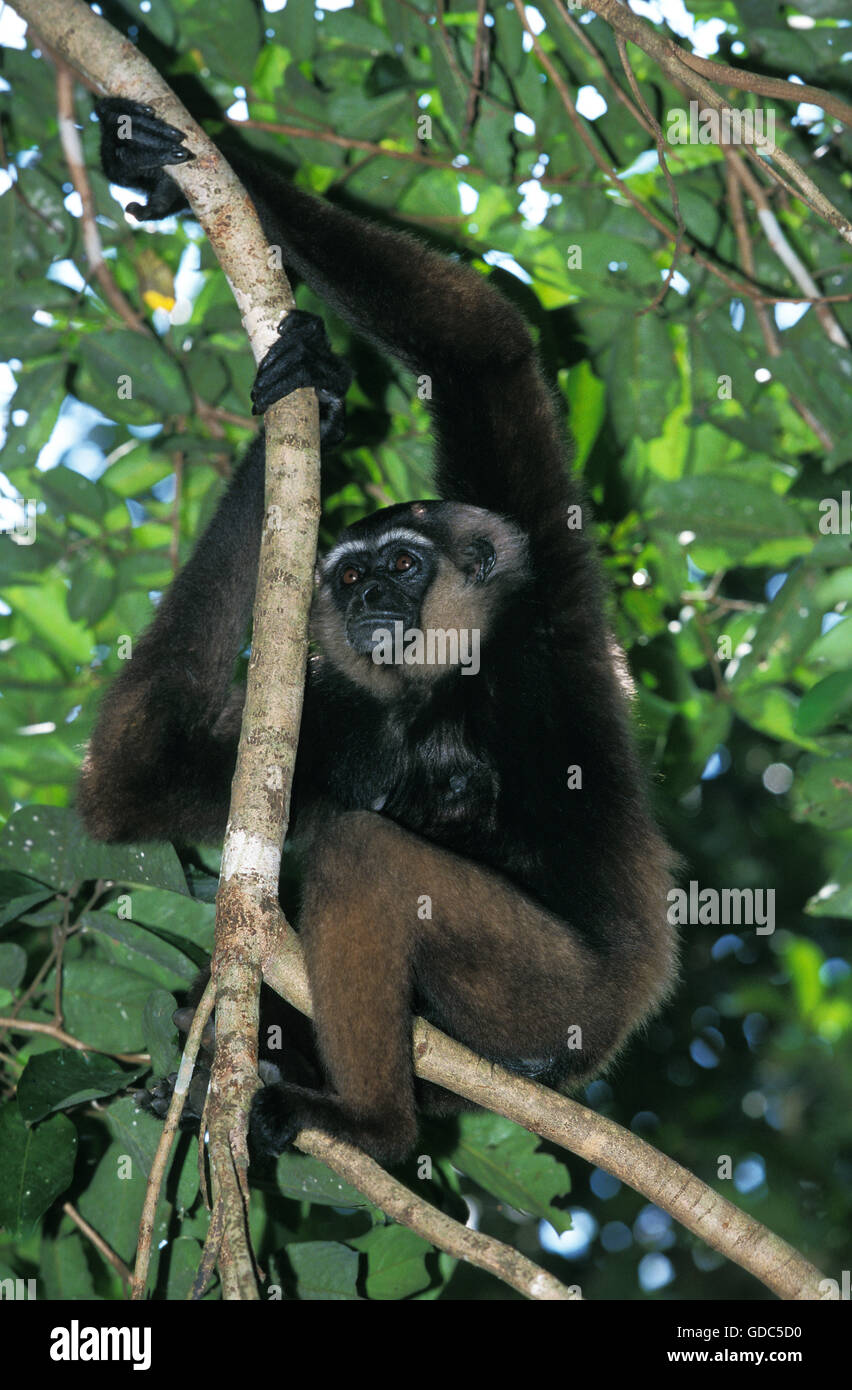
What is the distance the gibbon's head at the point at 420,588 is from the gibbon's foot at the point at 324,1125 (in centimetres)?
170

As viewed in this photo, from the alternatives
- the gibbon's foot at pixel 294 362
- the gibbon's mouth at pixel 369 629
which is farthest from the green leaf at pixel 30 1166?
the gibbon's foot at pixel 294 362

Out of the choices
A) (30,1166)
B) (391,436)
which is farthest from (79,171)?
(30,1166)

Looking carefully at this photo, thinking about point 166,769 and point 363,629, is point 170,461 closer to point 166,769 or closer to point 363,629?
point 363,629

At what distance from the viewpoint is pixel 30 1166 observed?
143 inches

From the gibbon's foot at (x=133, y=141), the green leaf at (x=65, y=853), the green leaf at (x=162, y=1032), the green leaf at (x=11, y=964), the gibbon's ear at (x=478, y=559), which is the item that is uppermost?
the gibbon's foot at (x=133, y=141)

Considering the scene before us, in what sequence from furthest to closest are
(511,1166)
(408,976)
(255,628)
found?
(511,1166)
(408,976)
(255,628)

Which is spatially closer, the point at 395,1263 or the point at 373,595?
the point at 395,1263

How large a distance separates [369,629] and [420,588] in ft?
1.04

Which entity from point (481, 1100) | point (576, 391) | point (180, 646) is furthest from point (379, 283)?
point (481, 1100)

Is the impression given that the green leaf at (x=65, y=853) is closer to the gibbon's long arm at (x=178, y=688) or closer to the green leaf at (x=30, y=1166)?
the gibbon's long arm at (x=178, y=688)

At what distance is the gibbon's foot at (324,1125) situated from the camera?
370cm

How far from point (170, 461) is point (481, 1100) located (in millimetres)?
3689

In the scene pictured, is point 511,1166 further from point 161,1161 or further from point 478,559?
point 478,559

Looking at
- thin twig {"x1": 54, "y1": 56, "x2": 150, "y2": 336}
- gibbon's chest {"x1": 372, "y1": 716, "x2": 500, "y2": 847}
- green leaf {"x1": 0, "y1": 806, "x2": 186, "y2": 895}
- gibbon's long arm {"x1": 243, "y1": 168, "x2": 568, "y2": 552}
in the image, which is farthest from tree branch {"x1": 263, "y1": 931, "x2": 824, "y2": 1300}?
thin twig {"x1": 54, "y1": 56, "x2": 150, "y2": 336}
